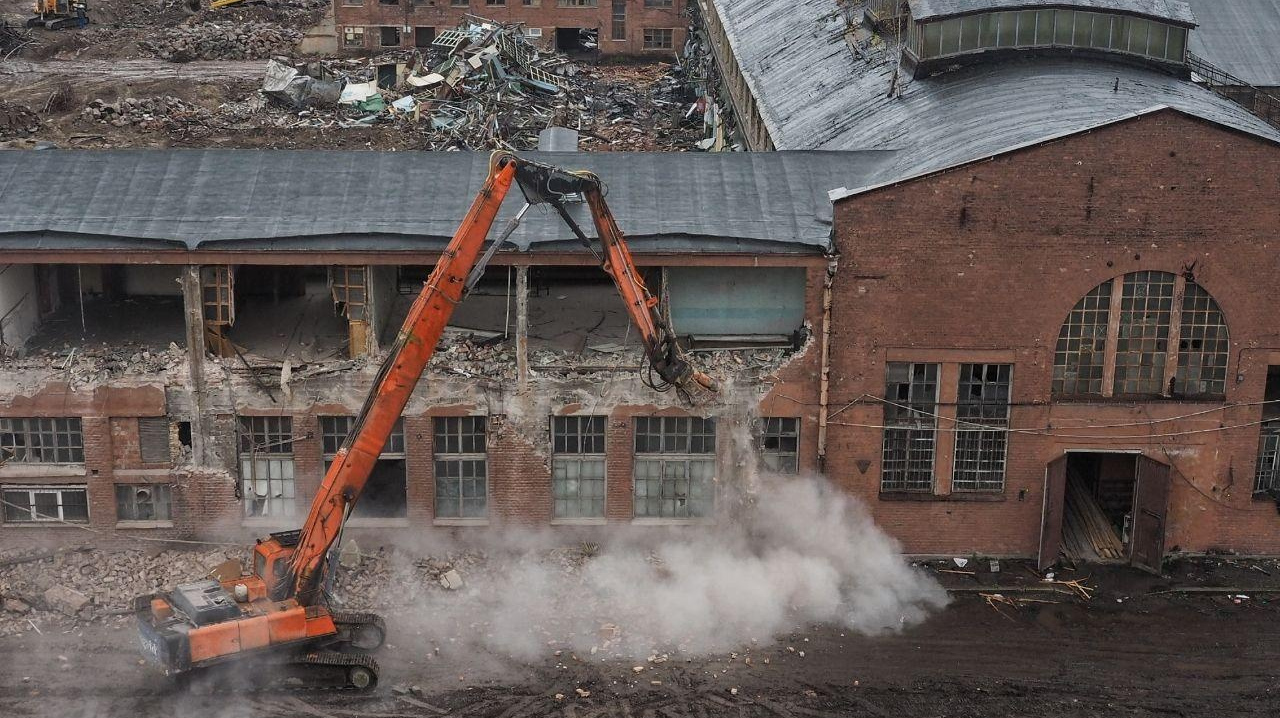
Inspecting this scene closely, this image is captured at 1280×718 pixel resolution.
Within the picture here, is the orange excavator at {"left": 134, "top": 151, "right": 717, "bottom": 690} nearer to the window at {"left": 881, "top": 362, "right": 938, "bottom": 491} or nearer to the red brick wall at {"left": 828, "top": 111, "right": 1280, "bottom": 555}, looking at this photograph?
the red brick wall at {"left": 828, "top": 111, "right": 1280, "bottom": 555}

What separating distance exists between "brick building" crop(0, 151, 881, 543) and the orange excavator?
3.47m

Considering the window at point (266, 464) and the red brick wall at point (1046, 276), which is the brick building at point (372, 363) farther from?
the red brick wall at point (1046, 276)

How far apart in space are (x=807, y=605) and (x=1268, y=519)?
976 cm

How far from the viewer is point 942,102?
31.7 m

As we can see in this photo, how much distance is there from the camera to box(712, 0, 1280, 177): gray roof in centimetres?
2778

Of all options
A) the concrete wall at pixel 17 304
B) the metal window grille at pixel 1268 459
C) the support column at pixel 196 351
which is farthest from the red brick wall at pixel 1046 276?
the concrete wall at pixel 17 304

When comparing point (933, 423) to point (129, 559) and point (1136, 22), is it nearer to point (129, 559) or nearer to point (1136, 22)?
point (1136, 22)

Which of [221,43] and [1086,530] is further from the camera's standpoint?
[221,43]

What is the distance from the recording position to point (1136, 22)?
3300 centimetres

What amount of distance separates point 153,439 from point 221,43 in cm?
4006

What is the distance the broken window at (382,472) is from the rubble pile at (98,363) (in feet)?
10.2

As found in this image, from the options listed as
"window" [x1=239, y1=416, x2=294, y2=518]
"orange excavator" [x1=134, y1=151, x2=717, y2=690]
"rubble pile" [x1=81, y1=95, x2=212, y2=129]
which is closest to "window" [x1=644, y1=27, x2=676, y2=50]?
"rubble pile" [x1=81, y1=95, x2=212, y2=129]

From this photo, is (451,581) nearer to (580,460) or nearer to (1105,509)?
(580,460)

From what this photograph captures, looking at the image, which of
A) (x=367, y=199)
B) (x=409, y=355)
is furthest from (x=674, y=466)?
(x=367, y=199)
